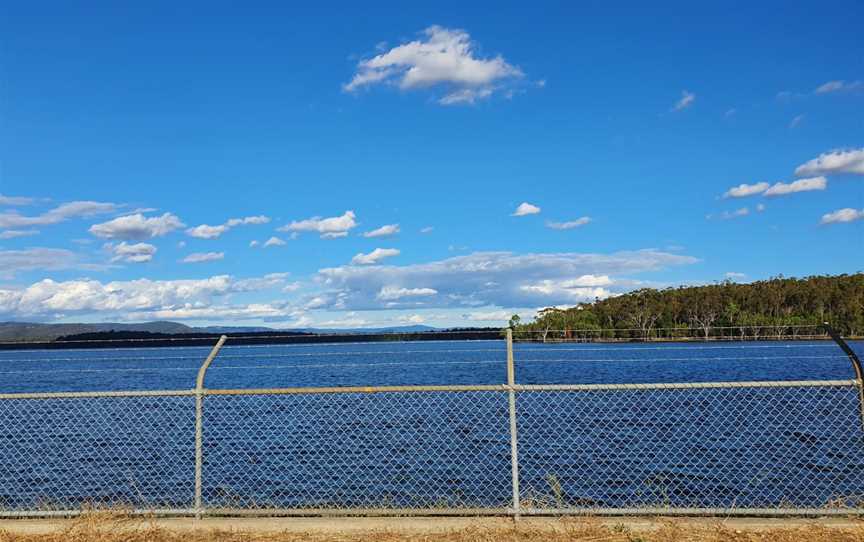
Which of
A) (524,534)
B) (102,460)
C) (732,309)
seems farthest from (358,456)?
(732,309)

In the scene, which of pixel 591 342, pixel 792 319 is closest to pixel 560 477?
pixel 792 319

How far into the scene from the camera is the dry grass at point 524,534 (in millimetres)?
7277

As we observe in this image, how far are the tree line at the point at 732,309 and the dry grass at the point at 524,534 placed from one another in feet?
400

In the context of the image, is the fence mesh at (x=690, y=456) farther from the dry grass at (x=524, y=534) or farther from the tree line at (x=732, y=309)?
the tree line at (x=732, y=309)

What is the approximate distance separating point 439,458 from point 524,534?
1114cm

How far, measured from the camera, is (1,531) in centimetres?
785

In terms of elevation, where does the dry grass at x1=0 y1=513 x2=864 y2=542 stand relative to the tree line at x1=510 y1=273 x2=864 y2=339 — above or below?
below

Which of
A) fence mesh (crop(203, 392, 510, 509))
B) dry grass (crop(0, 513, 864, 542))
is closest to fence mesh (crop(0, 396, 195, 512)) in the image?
fence mesh (crop(203, 392, 510, 509))

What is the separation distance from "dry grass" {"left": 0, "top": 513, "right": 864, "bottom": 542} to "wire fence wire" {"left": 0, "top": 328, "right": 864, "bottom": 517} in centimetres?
32

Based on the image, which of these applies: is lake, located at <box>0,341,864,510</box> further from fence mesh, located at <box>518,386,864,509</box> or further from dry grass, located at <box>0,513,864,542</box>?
dry grass, located at <box>0,513,864,542</box>

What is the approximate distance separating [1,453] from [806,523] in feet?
70.2

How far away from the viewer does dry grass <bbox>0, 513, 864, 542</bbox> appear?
287 inches

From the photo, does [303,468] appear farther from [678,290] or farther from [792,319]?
[678,290]

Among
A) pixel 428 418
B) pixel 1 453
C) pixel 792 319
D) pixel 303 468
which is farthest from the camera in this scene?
pixel 792 319
